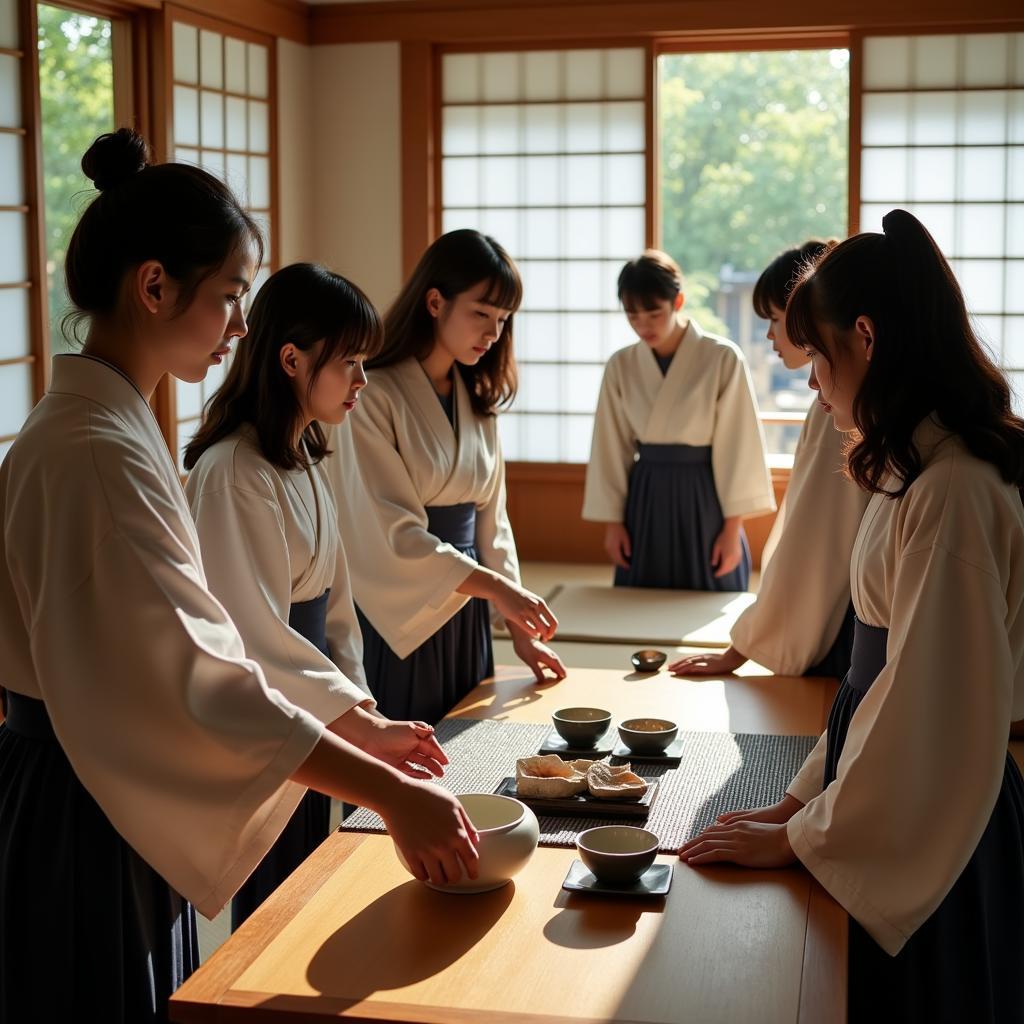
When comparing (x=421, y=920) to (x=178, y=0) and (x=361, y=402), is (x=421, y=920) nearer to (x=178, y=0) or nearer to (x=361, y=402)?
(x=361, y=402)

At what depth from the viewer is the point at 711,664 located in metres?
2.64

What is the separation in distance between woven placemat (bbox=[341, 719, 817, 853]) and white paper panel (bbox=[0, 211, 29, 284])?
9.35ft

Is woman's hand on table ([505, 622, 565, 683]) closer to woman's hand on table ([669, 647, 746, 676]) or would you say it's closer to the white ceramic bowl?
woman's hand on table ([669, 647, 746, 676])

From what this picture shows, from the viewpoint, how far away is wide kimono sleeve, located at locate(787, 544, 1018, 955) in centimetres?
154

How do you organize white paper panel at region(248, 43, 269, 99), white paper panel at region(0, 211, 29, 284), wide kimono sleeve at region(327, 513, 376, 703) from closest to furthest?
wide kimono sleeve at region(327, 513, 376, 703), white paper panel at region(0, 211, 29, 284), white paper panel at region(248, 43, 269, 99)

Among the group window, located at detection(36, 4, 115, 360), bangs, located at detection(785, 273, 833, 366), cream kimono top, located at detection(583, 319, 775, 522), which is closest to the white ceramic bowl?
bangs, located at detection(785, 273, 833, 366)

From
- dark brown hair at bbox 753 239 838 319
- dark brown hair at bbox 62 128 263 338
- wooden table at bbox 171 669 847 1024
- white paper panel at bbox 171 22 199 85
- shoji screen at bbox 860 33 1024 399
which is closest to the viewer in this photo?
wooden table at bbox 171 669 847 1024

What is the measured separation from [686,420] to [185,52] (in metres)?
2.63

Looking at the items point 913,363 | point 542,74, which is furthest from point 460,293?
point 542,74

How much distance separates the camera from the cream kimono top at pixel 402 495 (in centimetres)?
274

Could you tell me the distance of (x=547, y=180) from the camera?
6449 mm

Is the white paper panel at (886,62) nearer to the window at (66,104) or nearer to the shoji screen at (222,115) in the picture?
the shoji screen at (222,115)

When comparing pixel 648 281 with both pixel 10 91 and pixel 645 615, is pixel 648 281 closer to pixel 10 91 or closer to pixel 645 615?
pixel 645 615

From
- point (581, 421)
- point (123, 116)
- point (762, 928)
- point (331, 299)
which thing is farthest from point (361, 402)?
point (581, 421)
